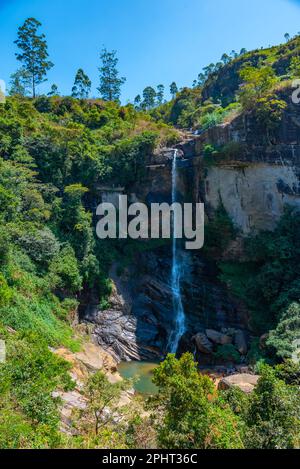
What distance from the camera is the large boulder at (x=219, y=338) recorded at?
743 inches

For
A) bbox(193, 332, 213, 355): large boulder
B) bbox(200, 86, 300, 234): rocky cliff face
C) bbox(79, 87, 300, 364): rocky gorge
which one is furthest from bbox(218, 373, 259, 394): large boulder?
bbox(200, 86, 300, 234): rocky cliff face

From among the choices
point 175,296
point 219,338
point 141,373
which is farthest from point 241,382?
point 175,296

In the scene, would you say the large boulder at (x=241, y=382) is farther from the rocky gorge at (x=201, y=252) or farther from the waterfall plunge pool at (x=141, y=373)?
the rocky gorge at (x=201, y=252)

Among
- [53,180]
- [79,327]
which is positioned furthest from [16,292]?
[53,180]

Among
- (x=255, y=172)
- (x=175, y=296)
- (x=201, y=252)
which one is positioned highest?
(x=255, y=172)

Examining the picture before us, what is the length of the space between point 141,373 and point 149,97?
52.4 metres

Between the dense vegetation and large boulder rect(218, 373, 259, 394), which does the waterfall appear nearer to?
the dense vegetation

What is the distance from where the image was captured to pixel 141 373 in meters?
17.9

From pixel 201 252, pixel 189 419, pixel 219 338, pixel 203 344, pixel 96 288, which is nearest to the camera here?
pixel 189 419

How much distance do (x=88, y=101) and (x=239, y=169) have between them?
23.2 m

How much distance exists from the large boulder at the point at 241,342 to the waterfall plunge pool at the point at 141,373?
4.49m

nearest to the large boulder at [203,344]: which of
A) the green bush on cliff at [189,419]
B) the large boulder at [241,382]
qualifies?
the large boulder at [241,382]

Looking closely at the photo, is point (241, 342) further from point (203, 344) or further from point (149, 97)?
point (149, 97)
